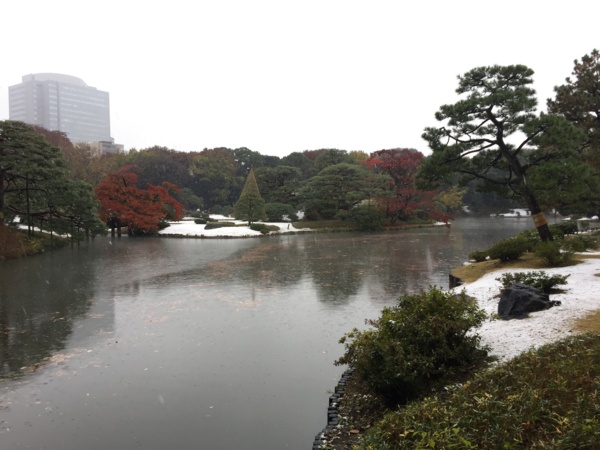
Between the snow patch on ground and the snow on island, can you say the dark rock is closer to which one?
the snow patch on ground

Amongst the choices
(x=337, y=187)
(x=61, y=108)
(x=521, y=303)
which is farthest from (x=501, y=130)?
(x=61, y=108)

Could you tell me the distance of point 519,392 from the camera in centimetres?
335

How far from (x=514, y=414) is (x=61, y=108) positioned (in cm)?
14831

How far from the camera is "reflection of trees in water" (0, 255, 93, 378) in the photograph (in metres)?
6.64

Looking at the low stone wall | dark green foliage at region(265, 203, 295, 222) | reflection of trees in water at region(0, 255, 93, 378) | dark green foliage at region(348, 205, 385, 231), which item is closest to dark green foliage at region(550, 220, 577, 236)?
the low stone wall

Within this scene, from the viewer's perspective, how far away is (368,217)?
36062 mm

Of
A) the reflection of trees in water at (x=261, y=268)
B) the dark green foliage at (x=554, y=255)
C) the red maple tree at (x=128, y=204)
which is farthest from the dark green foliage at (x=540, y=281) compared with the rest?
the red maple tree at (x=128, y=204)

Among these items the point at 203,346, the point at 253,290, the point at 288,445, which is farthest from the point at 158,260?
the point at 288,445

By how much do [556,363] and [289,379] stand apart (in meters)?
3.18

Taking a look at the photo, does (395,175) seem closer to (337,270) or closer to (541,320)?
(337,270)

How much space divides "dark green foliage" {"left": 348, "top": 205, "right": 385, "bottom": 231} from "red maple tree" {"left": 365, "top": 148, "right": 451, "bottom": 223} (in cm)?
187

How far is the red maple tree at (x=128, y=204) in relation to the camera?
32062 mm

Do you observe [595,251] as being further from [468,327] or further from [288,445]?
[288,445]

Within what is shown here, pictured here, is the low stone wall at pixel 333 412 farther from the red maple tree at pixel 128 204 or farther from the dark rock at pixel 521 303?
the red maple tree at pixel 128 204
